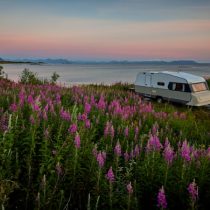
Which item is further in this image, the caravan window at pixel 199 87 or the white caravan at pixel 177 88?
the caravan window at pixel 199 87

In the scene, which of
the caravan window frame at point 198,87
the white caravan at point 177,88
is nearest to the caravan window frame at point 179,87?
the white caravan at point 177,88

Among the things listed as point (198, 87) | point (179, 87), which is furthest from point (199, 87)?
point (179, 87)

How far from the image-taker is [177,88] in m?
24.2

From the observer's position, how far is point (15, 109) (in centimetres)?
598

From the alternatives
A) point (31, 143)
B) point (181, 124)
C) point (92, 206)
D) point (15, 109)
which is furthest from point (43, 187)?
point (181, 124)

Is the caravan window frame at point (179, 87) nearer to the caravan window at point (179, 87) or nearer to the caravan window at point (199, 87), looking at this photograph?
the caravan window at point (179, 87)

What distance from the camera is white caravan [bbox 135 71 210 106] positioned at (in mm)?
23203

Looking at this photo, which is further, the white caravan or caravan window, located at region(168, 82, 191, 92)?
caravan window, located at region(168, 82, 191, 92)

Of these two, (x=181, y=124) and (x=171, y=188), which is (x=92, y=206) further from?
(x=181, y=124)

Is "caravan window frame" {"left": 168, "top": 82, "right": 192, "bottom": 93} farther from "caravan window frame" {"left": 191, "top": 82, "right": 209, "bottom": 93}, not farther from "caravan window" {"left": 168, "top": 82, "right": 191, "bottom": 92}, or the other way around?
"caravan window frame" {"left": 191, "top": 82, "right": 209, "bottom": 93}

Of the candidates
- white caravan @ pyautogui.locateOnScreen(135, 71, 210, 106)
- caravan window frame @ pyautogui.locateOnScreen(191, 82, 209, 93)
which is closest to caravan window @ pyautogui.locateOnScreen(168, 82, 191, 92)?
white caravan @ pyautogui.locateOnScreen(135, 71, 210, 106)

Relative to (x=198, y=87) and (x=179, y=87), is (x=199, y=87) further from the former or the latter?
(x=179, y=87)

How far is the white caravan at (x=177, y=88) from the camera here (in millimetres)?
23203

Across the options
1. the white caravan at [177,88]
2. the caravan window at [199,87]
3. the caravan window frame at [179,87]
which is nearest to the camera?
the white caravan at [177,88]
